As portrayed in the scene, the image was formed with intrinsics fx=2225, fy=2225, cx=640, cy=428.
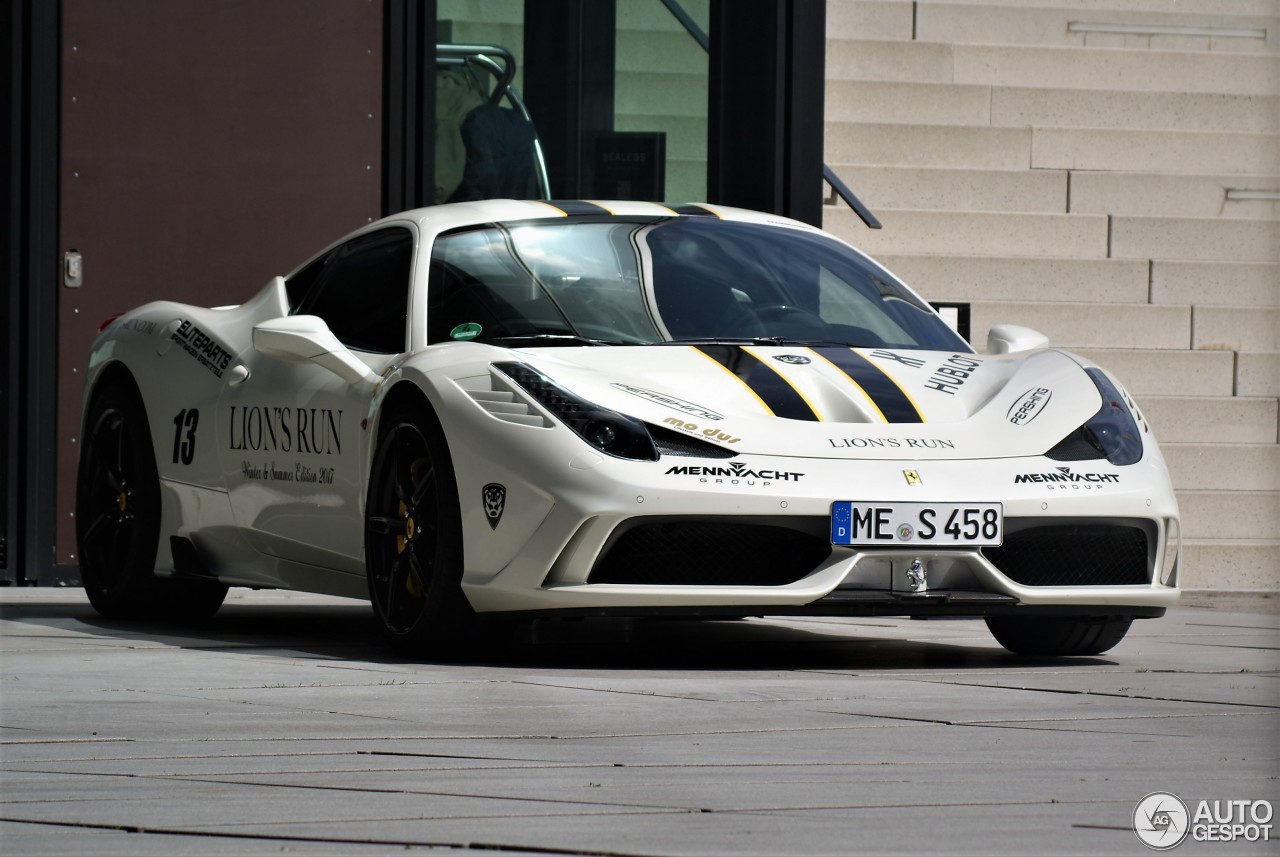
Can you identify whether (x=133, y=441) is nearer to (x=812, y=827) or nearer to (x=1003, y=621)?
(x=1003, y=621)

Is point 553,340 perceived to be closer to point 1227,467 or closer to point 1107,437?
point 1107,437

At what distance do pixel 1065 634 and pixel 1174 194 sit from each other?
7385 millimetres

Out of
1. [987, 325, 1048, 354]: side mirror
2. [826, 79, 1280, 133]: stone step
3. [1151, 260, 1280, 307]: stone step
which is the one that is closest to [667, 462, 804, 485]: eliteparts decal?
[987, 325, 1048, 354]: side mirror

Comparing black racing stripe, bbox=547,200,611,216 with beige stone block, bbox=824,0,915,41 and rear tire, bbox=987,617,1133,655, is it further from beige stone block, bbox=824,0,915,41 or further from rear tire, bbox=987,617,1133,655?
beige stone block, bbox=824,0,915,41

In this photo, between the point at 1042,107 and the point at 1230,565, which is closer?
the point at 1230,565

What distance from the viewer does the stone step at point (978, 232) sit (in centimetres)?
1220

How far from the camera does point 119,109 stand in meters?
9.19

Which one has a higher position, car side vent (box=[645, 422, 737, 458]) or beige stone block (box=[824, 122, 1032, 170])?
beige stone block (box=[824, 122, 1032, 170])

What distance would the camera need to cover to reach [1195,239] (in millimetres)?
12570

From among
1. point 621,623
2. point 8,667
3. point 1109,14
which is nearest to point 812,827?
point 8,667

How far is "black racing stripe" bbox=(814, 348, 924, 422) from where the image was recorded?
5539 millimetres

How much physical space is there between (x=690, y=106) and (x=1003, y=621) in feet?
14.0

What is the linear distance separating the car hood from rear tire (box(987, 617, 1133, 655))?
0.61m

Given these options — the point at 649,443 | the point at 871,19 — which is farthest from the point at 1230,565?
the point at 649,443
